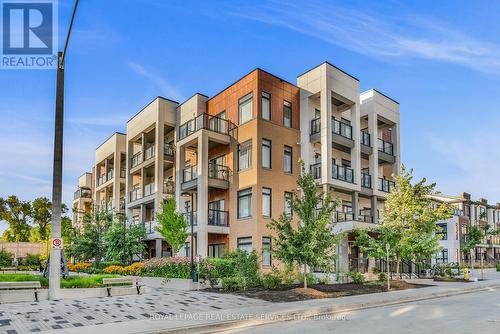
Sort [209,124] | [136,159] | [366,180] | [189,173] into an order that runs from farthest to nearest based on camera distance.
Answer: [136,159]
[366,180]
[189,173]
[209,124]

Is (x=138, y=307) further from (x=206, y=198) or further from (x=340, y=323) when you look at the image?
(x=206, y=198)

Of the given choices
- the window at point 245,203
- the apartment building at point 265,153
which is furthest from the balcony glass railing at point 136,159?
the window at point 245,203

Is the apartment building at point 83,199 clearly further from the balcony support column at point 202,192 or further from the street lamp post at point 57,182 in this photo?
the street lamp post at point 57,182

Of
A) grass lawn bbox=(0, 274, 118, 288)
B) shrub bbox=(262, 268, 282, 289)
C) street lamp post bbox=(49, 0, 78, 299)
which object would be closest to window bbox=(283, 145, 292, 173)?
shrub bbox=(262, 268, 282, 289)

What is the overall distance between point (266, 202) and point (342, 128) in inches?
325

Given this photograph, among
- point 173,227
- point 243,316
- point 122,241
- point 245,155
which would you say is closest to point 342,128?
point 245,155

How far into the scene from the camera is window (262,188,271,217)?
29688 mm

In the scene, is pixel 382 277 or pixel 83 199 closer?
pixel 382 277

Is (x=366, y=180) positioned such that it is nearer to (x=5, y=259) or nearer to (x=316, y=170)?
(x=316, y=170)

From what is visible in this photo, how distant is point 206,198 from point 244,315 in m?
17.2

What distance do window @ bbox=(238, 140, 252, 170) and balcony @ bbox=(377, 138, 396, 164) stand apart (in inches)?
474

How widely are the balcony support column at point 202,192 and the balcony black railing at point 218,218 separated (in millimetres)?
722

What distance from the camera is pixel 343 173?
32.4 m

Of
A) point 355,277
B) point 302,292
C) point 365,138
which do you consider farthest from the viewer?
point 365,138
